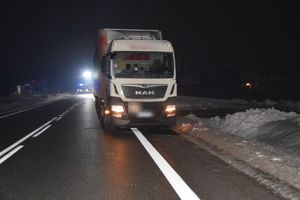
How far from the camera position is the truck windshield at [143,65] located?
15.1 m

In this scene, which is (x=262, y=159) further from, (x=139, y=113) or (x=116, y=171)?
(x=139, y=113)

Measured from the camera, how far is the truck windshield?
49.4ft

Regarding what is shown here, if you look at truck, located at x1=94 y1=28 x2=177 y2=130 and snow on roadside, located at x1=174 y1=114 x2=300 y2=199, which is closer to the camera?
snow on roadside, located at x1=174 y1=114 x2=300 y2=199

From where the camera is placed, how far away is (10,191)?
6.74m

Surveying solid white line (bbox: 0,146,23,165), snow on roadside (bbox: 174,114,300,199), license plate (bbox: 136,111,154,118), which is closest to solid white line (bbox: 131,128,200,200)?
snow on roadside (bbox: 174,114,300,199)

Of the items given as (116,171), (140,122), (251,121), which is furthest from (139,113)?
(116,171)

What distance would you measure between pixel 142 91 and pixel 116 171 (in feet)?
22.1

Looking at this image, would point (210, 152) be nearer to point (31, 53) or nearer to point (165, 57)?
point (165, 57)

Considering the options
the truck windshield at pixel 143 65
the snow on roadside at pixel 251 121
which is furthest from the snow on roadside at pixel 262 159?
the truck windshield at pixel 143 65

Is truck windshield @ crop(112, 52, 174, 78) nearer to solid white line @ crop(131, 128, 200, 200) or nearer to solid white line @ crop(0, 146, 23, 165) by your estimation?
solid white line @ crop(131, 128, 200, 200)

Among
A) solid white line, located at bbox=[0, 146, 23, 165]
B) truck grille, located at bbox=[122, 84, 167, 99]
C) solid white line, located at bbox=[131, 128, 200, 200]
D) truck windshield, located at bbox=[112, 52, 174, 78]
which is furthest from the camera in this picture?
truck windshield, located at bbox=[112, 52, 174, 78]

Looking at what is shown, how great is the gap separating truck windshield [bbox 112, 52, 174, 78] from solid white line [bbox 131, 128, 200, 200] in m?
3.40

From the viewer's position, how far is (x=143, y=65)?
15.4m

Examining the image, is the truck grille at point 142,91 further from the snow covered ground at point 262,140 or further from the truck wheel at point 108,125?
the snow covered ground at point 262,140
